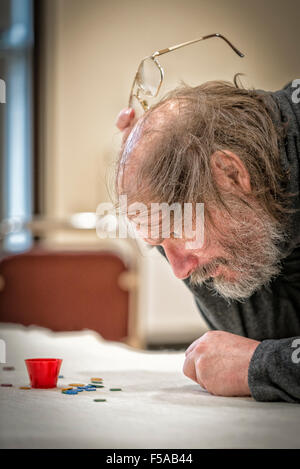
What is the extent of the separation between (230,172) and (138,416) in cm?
30

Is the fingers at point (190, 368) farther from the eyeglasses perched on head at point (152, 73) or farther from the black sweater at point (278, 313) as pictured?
the eyeglasses perched on head at point (152, 73)

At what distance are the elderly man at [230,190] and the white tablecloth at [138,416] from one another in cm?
4

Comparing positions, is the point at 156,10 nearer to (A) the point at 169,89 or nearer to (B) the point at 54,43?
(A) the point at 169,89

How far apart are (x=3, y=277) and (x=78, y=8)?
0.96 meters

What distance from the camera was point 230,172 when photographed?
718 millimetres

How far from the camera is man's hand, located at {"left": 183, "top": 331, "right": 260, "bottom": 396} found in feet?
2.10

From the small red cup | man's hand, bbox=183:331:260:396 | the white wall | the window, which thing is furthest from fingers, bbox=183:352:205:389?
the window

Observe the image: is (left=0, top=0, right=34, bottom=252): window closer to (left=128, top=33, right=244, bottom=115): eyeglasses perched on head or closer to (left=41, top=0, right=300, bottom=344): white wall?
(left=41, top=0, right=300, bottom=344): white wall

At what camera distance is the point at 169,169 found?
0.68 meters

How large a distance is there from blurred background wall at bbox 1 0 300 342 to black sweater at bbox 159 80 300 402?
0.07m

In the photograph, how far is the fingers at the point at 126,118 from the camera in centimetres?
81

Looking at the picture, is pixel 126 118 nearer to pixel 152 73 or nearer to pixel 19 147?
pixel 152 73

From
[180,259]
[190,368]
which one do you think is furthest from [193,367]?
[180,259]

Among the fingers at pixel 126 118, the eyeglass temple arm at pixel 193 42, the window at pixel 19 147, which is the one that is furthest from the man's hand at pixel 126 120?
the window at pixel 19 147
